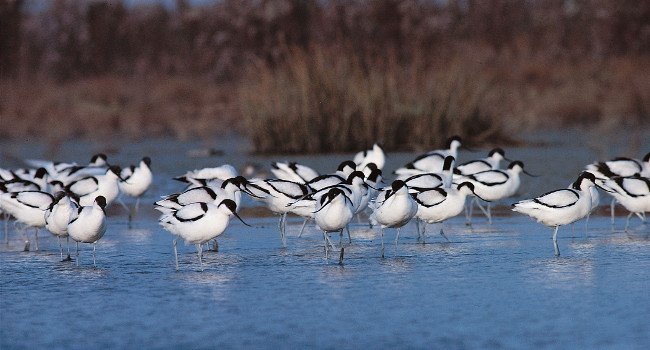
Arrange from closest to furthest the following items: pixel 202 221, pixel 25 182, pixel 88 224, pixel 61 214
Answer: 1. pixel 202 221
2. pixel 88 224
3. pixel 61 214
4. pixel 25 182

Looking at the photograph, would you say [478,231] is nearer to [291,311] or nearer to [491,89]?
[291,311]

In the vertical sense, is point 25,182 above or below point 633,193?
above

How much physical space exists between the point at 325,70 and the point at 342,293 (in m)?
13.1

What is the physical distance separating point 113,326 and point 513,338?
243 cm

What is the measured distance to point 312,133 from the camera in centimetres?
2091

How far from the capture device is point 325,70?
69.2ft

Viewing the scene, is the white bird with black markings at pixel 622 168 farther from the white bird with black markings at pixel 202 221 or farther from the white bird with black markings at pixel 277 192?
the white bird with black markings at pixel 202 221

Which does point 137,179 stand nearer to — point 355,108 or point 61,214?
point 61,214

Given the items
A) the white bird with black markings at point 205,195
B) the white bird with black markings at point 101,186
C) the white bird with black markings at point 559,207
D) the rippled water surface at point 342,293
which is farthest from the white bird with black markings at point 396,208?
the white bird with black markings at point 101,186

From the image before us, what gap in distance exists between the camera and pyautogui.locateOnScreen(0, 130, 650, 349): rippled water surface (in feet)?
22.5

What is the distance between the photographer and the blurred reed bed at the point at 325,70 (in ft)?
68.8

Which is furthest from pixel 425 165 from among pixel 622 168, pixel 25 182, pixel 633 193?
pixel 25 182

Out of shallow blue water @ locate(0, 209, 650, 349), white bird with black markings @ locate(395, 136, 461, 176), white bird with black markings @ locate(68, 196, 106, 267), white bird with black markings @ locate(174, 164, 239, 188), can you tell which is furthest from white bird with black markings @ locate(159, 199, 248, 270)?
white bird with black markings @ locate(395, 136, 461, 176)

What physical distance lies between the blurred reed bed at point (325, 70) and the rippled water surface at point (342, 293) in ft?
28.5
